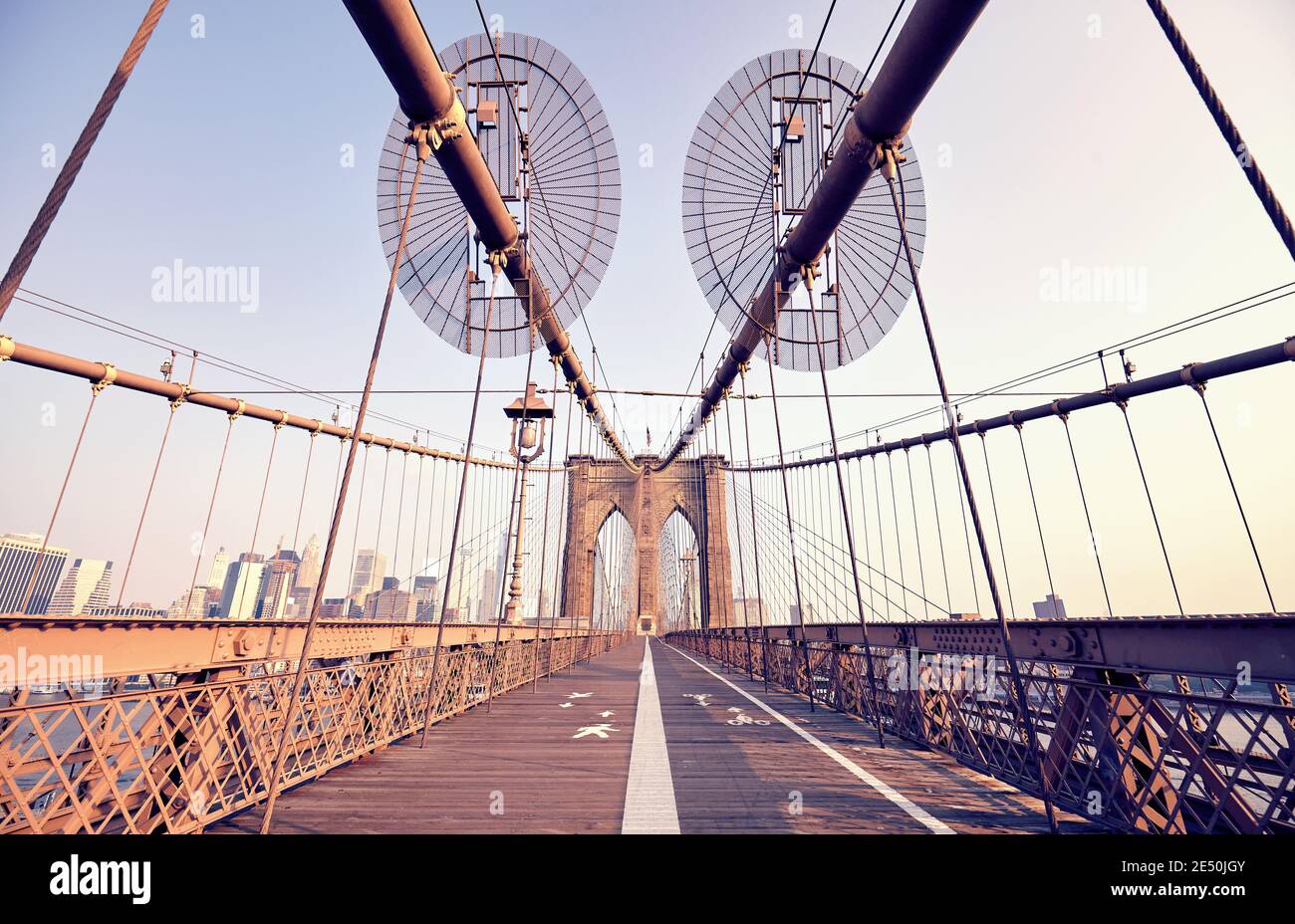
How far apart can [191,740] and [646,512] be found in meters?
67.1

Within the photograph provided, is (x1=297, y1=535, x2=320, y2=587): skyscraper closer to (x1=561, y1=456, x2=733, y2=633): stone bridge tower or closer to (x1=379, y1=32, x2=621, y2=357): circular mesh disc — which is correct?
(x1=561, y1=456, x2=733, y2=633): stone bridge tower

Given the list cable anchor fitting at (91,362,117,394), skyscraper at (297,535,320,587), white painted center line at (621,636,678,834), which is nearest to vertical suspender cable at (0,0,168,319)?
white painted center line at (621,636,678,834)

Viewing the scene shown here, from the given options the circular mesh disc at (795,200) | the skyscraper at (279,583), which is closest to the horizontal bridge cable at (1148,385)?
the circular mesh disc at (795,200)

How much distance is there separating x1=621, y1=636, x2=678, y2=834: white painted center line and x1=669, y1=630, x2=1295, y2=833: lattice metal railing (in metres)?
3.40

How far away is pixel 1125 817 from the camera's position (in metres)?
4.67

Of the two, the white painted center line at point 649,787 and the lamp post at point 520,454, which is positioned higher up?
the lamp post at point 520,454

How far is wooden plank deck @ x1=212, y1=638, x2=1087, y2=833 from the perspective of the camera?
477 centimetres

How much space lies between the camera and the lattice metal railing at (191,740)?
3.90 meters

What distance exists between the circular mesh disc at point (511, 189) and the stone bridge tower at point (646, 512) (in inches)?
→ 2001

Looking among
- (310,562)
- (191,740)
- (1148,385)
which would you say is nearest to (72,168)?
(191,740)

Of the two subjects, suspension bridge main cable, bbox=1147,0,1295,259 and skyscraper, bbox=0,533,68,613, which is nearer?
suspension bridge main cable, bbox=1147,0,1295,259

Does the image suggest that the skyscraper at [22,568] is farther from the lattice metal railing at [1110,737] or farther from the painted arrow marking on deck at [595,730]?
the lattice metal railing at [1110,737]

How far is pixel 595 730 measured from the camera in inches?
346
